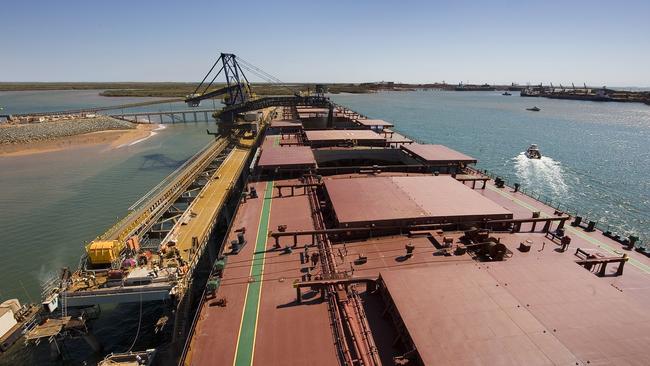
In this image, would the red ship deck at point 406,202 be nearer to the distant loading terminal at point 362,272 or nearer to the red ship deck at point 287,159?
the distant loading terminal at point 362,272

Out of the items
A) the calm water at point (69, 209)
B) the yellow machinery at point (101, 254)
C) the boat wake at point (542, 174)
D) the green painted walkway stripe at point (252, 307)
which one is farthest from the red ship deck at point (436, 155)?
the yellow machinery at point (101, 254)

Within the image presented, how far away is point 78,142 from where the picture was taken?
117625 mm

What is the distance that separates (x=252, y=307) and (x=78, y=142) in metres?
132

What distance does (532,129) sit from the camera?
139m

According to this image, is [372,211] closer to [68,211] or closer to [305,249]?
[305,249]

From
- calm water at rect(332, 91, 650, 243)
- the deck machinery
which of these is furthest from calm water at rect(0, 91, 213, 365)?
calm water at rect(332, 91, 650, 243)

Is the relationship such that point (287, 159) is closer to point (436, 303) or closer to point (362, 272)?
point (362, 272)

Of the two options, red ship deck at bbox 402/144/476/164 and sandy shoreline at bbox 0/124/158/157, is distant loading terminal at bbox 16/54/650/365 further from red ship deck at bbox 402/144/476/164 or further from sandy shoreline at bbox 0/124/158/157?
sandy shoreline at bbox 0/124/158/157

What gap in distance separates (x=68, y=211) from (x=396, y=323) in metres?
63.9

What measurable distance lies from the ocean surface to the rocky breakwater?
59.6 feet

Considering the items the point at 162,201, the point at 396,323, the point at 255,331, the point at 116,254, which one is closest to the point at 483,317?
the point at 396,323

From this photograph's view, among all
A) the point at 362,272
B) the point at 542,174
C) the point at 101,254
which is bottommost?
the point at 542,174

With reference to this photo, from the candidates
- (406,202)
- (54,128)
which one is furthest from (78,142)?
(406,202)

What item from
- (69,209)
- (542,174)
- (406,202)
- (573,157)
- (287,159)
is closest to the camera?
(406,202)
